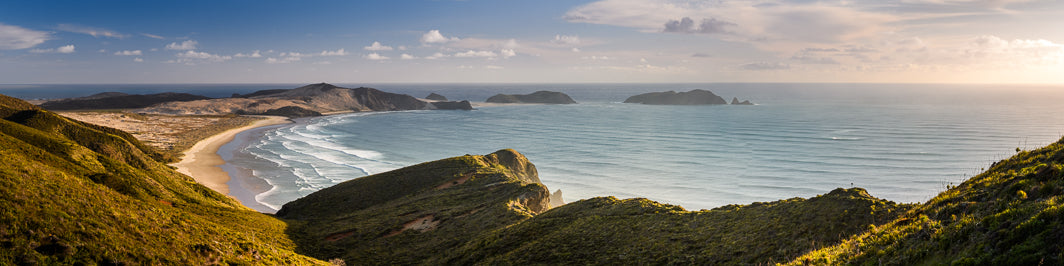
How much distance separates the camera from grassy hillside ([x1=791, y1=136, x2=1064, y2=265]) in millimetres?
9555

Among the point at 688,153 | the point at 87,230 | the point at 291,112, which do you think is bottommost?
the point at 688,153

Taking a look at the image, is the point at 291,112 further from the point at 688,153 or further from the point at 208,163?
the point at 688,153

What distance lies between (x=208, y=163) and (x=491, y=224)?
209 ft

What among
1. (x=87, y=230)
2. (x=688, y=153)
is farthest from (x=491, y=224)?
(x=688, y=153)

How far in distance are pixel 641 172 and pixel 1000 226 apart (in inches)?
2320

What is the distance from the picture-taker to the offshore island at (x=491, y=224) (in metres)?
11.9

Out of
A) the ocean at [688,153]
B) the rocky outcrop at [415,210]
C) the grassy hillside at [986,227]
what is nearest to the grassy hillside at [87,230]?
the rocky outcrop at [415,210]

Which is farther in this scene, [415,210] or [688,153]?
[688,153]

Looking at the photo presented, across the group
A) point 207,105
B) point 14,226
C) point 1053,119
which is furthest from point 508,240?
point 207,105

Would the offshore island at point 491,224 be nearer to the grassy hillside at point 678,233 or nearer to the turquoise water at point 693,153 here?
the grassy hillside at point 678,233

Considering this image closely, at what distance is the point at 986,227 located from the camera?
11047 mm

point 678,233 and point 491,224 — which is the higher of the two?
point 678,233

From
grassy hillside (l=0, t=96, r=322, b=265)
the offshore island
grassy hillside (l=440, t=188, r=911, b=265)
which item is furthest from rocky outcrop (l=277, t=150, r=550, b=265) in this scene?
grassy hillside (l=0, t=96, r=322, b=265)

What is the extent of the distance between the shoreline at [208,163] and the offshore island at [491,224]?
1929 centimetres
